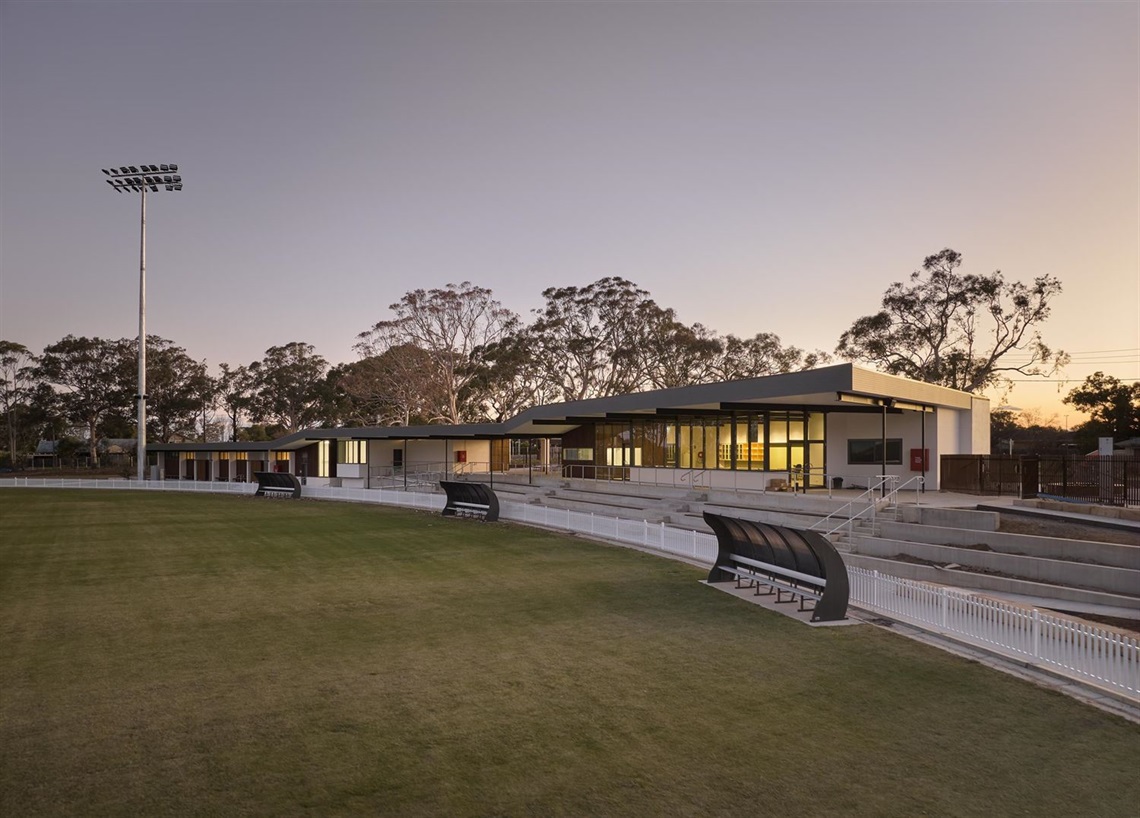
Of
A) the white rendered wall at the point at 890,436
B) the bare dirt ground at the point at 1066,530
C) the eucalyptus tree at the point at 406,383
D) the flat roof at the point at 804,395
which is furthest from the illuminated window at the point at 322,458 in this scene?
the bare dirt ground at the point at 1066,530

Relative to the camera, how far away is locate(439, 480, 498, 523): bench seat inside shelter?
80.0 ft

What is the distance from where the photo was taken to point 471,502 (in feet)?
84.3

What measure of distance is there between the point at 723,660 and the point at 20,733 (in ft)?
21.0

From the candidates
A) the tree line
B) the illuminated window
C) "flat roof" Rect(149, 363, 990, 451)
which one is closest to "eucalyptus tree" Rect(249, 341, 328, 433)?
the tree line

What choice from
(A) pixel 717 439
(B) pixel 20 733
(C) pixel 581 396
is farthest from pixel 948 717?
(C) pixel 581 396

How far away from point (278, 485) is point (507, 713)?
33.6 metres

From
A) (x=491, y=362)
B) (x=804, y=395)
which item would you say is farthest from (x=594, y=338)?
(x=804, y=395)

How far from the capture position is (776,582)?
463 inches

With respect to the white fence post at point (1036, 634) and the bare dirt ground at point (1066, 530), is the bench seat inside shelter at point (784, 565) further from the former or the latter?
the bare dirt ground at point (1066, 530)

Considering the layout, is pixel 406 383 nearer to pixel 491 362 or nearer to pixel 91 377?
pixel 491 362

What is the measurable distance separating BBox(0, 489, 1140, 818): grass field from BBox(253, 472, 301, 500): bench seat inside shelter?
2376 centimetres

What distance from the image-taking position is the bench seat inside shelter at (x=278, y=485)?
3641 centimetres

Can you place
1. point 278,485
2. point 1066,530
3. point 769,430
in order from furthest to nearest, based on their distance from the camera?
point 278,485 < point 769,430 < point 1066,530

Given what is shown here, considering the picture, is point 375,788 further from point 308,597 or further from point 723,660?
point 308,597
